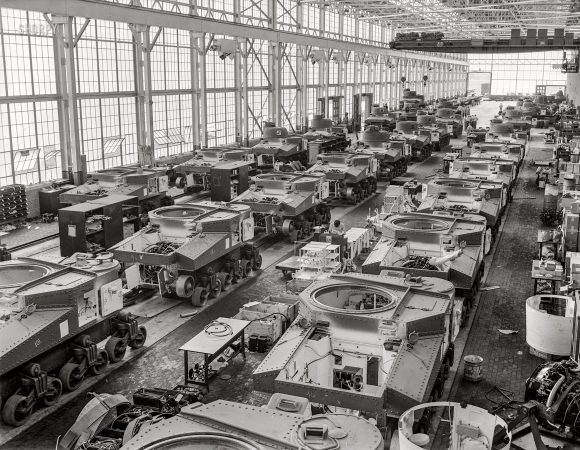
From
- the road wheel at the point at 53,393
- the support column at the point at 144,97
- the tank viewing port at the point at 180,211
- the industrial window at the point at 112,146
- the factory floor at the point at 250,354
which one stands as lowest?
the factory floor at the point at 250,354

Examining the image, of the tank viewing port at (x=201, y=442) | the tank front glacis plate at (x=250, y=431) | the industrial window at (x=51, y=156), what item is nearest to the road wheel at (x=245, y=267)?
the tank front glacis plate at (x=250, y=431)

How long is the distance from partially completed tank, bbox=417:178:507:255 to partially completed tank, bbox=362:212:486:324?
233cm

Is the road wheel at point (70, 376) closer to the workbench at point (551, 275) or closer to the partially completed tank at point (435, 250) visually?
the partially completed tank at point (435, 250)

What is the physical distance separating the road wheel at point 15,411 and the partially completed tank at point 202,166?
19960 mm

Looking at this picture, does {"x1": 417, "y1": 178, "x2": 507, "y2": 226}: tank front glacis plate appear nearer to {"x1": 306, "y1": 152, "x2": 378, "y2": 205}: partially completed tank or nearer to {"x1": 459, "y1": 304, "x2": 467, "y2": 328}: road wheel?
{"x1": 306, "y1": 152, "x2": 378, "y2": 205}: partially completed tank

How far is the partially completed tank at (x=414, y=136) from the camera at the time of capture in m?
41.2

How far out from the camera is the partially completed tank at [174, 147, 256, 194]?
31552 mm

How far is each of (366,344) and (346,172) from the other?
57.2ft

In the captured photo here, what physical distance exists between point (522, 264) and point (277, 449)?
52.0ft

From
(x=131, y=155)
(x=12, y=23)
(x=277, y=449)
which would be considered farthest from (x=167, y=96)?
(x=277, y=449)

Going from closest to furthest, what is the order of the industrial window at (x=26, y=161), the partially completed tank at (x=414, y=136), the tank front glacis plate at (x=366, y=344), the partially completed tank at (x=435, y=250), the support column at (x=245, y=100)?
the tank front glacis plate at (x=366, y=344)
the partially completed tank at (x=435, y=250)
the industrial window at (x=26, y=161)
the partially completed tank at (x=414, y=136)
the support column at (x=245, y=100)

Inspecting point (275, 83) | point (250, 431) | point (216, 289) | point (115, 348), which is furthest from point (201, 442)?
point (275, 83)

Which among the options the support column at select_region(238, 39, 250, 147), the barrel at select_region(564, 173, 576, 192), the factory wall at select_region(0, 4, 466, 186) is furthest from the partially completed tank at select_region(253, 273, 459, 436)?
the support column at select_region(238, 39, 250, 147)

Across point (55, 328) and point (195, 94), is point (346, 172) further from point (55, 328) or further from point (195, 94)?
point (55, 328)
